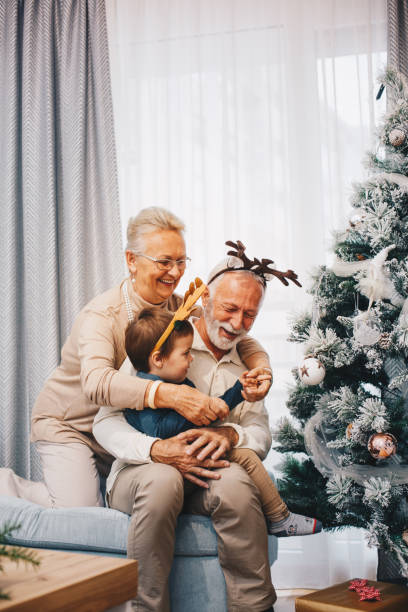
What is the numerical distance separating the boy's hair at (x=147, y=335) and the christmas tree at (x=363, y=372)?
432 millimetres

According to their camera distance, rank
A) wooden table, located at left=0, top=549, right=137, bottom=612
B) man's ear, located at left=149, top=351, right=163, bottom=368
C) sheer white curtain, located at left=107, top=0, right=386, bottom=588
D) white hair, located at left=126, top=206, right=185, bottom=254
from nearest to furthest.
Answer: wooden table, located at left=0, top=549, right=137, bottom=612
man's ear, located at left=149, top=351, right=163, bottom=368
white hair, located at left=126, top=206, right=185, bottom=254
sheer white curtain, located at left=107, top=0, right=386, bottom=588

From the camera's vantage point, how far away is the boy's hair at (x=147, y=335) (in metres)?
1.83

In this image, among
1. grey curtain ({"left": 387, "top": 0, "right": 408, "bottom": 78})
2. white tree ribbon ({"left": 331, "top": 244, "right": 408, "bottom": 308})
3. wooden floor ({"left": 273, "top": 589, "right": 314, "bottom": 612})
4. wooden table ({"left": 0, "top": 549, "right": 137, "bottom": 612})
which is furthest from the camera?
grey curtain ({"left": 387, "top": 0, "right": 408, "bottom": 78})

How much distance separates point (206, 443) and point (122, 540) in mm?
376

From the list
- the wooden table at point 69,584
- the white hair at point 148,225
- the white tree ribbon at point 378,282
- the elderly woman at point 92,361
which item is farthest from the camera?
the white hair at point 148,225

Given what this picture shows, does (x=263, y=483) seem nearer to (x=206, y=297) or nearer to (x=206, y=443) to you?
(x=206, y=443)

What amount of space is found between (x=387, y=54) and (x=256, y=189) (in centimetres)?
85

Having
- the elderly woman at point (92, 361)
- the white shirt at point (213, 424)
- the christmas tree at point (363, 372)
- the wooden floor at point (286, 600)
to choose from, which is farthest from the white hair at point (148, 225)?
the wooden floor at point (286, 600)

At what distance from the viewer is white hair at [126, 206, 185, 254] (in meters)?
2.22

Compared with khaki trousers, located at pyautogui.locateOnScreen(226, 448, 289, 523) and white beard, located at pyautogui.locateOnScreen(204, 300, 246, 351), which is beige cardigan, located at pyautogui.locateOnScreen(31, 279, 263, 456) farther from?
khaki trousers, located at pyautogui.locateOnScreen(226, 448, 289, 523)

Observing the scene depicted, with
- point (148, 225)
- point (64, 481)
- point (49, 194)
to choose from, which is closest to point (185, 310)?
point (148, 225)

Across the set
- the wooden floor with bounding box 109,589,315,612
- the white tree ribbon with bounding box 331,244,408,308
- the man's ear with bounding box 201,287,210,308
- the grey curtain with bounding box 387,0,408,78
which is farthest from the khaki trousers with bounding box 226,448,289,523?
the grey curtain with bounding box 387,0,408,78

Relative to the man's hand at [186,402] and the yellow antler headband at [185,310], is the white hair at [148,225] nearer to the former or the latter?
the yellow antler headband at [185,310]

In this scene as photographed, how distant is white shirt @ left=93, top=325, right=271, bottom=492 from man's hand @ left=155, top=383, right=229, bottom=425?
123 millimetres
